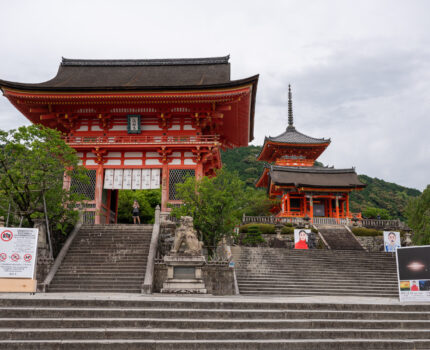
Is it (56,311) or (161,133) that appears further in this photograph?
(161,133)

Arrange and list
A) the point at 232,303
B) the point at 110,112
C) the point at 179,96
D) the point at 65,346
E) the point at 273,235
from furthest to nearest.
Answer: the point at 273,235 → the point at 110,112 → the point at 179,96 → the point at 232,303 → the point at 65,346

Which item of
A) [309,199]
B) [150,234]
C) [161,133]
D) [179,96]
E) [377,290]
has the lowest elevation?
[377,290]

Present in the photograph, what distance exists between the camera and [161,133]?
23.1m

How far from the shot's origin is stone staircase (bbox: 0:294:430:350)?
22.8ft

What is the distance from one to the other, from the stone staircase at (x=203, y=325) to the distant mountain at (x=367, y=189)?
48.8m

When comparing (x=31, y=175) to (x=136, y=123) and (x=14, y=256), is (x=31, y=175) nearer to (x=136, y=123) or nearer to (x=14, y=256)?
(x=14, y=256)

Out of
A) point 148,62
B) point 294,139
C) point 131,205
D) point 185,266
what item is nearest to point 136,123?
point 148,62

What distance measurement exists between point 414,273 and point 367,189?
62.2m

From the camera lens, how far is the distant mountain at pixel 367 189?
6015cm

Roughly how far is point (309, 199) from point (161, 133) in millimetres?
17492

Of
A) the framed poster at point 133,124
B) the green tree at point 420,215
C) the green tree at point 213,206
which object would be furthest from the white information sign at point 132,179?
the green tree at point 420,215

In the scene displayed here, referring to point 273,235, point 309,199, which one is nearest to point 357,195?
point 309,199

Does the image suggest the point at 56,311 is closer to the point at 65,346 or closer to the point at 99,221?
the point at 65,346

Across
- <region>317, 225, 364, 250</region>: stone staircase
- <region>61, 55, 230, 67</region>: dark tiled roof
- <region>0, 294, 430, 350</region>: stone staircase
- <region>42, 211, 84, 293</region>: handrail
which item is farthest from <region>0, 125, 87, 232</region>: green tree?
<region>317, 225, 364, 250</region>: stone staircase
